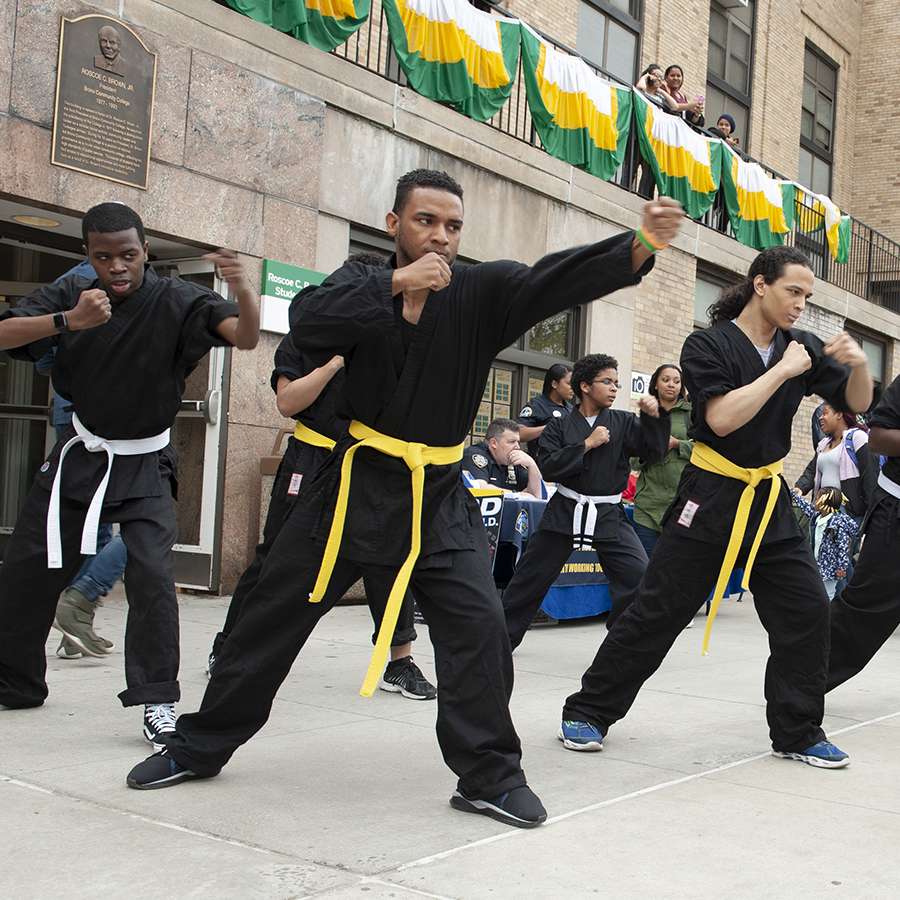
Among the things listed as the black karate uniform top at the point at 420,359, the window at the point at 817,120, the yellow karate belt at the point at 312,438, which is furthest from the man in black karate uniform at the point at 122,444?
the window at the point at 817,120

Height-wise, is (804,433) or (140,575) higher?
(804,433)

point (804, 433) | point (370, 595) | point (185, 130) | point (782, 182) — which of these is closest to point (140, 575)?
point (370, 595)

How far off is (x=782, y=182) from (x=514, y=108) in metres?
5.52

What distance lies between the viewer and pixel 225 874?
123 inches

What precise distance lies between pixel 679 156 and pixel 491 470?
7234 mm

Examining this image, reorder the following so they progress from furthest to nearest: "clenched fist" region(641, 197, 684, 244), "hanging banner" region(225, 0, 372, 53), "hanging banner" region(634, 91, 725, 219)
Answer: "hanging banner" region(634, 91, 725, 219), "hanging banner" region(225, 0, 372, 53), "clenched fist" region(641, 197, 684, 244)

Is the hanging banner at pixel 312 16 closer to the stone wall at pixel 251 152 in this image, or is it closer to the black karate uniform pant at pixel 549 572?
the stone wall at pixel 251 152

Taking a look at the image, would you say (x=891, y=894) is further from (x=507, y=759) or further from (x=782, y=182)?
(x=782, y=182)

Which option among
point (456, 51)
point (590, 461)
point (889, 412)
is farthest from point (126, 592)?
point (456, 51)

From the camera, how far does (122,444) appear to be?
15.5ft

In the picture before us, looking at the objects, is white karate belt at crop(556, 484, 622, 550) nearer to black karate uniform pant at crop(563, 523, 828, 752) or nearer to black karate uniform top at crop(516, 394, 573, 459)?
black karate uniform pant at crop(563, 523, 828, 752)

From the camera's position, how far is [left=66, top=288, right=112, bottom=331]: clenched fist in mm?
4195

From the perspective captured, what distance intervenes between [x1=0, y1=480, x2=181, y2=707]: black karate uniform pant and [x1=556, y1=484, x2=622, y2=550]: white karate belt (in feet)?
9.42

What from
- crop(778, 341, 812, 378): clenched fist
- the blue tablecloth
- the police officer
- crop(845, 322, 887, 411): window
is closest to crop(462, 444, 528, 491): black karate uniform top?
the police officer
